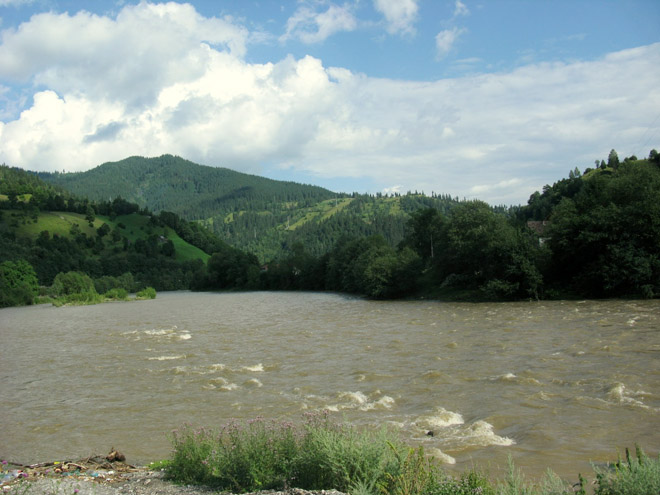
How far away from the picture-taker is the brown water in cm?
1266

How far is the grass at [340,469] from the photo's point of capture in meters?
6.41

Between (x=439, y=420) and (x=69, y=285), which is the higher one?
(x=439, y=420)

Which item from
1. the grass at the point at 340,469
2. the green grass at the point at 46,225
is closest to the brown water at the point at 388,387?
the grass at the point at 340,469

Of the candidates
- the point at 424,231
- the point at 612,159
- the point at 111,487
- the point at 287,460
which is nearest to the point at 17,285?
the point at 424,231

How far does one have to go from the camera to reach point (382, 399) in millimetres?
16734

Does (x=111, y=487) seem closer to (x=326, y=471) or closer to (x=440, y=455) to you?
(x=326, y=471)

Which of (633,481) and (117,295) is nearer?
(633,481)

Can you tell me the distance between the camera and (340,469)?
7.52 m

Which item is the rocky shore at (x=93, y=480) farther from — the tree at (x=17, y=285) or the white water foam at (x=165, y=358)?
the tree at (x=17, y=285)

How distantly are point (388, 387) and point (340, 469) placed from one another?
448 inches

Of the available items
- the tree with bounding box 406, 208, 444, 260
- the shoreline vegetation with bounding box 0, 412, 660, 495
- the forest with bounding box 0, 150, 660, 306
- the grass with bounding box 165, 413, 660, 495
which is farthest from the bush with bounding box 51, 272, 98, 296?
the grass with bounding box 165, 413, 660, 495

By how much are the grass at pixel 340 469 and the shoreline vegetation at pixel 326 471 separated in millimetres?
12

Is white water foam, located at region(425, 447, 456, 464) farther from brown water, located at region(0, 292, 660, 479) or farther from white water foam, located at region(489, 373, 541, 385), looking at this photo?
white water foam, located at region(489, 373, 541, 385)

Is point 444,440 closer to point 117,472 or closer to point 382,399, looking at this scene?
point 382,399
